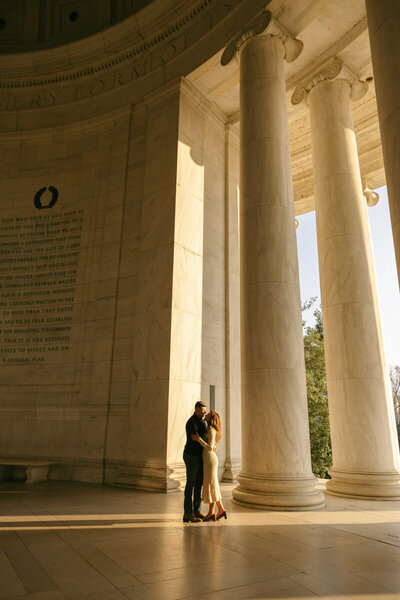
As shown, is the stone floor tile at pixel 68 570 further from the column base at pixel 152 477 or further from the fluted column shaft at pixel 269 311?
the column base at pixel 152 477

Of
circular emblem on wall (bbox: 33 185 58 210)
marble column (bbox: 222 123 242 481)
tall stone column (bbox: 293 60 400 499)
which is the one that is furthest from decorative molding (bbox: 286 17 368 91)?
circular emblem on wall (bbox: 33 185 58 210)

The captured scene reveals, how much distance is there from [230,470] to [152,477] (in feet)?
26.5

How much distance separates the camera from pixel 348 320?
3741 cm

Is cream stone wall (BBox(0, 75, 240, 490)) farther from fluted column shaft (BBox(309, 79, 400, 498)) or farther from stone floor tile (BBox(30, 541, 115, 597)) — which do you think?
stone floor tile (BBox(30, 541, 115, 597))

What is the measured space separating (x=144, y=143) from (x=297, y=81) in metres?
17.5

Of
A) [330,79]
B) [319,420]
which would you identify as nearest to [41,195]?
[330,79]

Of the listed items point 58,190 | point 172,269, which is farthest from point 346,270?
point 58,190

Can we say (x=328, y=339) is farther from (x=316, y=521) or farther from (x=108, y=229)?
(x=108, y=229)

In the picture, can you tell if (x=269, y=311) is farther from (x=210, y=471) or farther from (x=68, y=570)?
(x=68, y=570)

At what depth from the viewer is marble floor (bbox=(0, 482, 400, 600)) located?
13.8 meters

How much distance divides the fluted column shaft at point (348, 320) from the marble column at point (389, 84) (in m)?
15.1

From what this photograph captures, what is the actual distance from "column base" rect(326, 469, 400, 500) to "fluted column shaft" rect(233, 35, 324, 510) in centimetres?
611

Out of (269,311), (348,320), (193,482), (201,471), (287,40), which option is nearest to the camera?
(193,482)

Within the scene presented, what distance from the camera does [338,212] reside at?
40.4 metres
